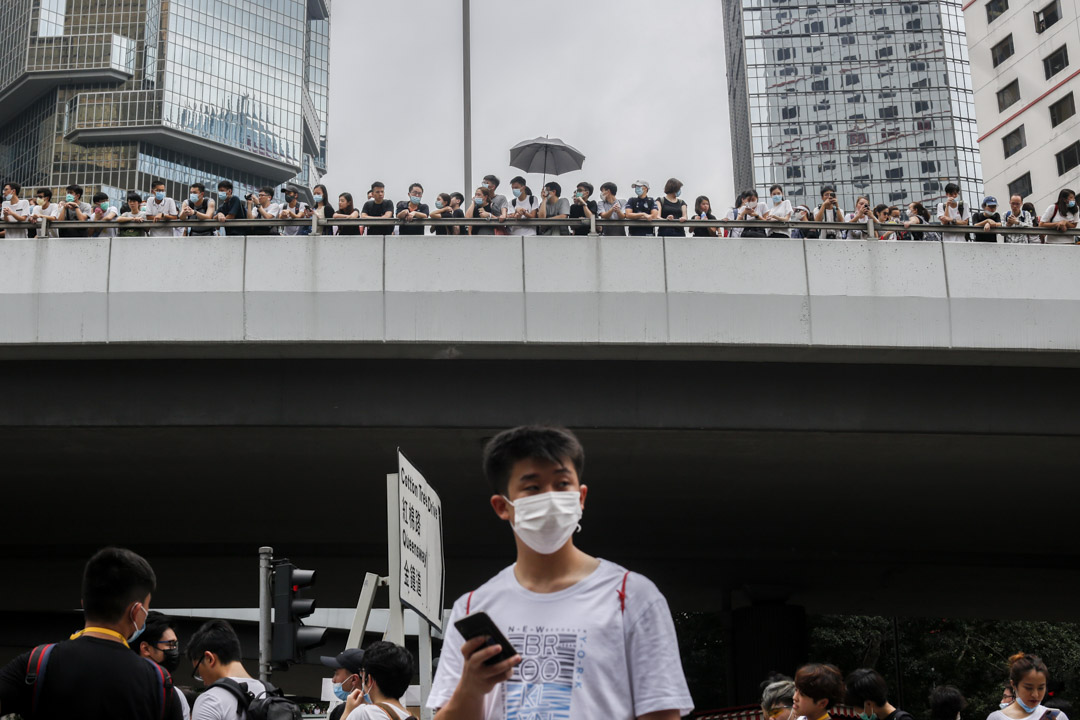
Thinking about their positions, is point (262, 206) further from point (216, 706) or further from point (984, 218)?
point (216, 706)

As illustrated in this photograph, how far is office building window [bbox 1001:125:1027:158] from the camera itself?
61906mm

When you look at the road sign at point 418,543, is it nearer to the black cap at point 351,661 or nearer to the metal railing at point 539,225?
the black cap at point 351,661

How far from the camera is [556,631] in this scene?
3154mm

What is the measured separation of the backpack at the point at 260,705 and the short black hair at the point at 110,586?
1.51 meters

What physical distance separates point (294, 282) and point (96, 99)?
115 m

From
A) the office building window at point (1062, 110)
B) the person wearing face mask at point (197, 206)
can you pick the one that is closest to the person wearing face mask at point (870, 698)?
the person wearing face mask at point (197, 206)

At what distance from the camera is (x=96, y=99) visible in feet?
392

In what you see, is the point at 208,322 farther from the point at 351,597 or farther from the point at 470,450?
the point at 351,597

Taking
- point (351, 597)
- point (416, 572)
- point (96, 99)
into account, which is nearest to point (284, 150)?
point (96, 99)

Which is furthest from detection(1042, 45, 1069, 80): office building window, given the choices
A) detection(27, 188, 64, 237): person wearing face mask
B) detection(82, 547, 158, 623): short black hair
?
detection(82, 547, 158, 623): short black hair

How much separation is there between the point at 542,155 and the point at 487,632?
51.1ft

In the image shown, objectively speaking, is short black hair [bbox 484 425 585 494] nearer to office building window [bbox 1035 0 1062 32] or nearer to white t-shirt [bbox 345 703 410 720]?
white t-shirt [bbox 345 703 410 720]

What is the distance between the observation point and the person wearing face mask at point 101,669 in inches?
169

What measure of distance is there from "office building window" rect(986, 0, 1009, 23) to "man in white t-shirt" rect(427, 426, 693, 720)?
2646 inches
